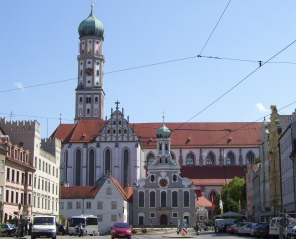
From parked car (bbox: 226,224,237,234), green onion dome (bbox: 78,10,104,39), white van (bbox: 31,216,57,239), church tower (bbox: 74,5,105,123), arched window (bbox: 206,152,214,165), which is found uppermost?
green onion dome (bbox: 78,10,104,39)

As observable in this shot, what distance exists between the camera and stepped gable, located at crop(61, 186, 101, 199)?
3312 inches

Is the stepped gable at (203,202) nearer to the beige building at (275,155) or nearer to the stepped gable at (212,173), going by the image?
the stepped gable at (212,173)

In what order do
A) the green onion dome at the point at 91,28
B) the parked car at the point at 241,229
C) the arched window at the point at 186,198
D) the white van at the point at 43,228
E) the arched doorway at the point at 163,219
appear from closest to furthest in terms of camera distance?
the white van at the point at 43,228 → the parked car at the point at 241,229 → the arched doorway at the point at 163,219 → the arched window at the point at 186,198 → the green onion dome at the point at 91,28

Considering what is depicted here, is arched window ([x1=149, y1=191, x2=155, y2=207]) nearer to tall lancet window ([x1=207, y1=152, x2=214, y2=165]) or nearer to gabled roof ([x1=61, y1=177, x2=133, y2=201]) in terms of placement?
gabled roof ([x1=61, y1=177, x2=133, y2=201])

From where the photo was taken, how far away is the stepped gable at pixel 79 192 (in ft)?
276

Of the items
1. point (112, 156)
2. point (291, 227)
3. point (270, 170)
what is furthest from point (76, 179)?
point (291, 227)

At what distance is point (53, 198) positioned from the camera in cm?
6725

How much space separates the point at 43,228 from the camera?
3450 centimetres

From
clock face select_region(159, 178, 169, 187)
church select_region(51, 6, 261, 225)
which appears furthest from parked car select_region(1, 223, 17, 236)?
clock face select_region(159, 178, 169, 187)

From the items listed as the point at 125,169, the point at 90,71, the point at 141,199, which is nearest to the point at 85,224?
the point at 141,199

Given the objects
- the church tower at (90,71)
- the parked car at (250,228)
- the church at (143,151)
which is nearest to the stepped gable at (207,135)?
the church at (143,151)

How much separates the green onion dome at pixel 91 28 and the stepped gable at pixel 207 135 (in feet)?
75.8

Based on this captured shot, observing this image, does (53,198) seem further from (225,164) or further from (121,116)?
(225,164)

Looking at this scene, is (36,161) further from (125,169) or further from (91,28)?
(91,28)
